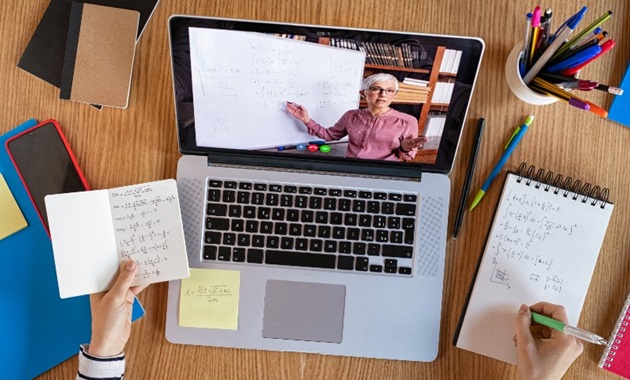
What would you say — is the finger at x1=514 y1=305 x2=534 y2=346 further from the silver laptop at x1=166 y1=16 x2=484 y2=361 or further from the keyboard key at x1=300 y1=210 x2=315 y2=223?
the keyboard key at x1=300 y1=210 x2=315 y2=223

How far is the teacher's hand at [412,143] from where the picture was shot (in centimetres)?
88

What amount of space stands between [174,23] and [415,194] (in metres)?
0.46

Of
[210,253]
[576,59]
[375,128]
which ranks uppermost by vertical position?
[576,59]

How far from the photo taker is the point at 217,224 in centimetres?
91

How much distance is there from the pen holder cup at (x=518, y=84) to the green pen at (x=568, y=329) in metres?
0.34

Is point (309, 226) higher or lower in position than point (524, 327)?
higher

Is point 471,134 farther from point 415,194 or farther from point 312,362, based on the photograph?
point 312,362

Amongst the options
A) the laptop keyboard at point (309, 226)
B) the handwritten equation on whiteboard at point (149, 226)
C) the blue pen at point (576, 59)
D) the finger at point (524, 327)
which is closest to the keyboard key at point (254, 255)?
the laptop keyboard at point (309, 226)

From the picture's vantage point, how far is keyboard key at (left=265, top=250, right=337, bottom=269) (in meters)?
0.90

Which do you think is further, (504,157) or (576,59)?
(504,157)

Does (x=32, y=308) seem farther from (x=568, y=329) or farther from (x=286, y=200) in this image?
(x=568, y=329)

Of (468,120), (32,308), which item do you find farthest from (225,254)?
(468,120)

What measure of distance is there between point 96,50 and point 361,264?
1.85 feet

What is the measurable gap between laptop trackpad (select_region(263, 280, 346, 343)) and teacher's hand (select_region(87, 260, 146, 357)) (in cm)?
22
